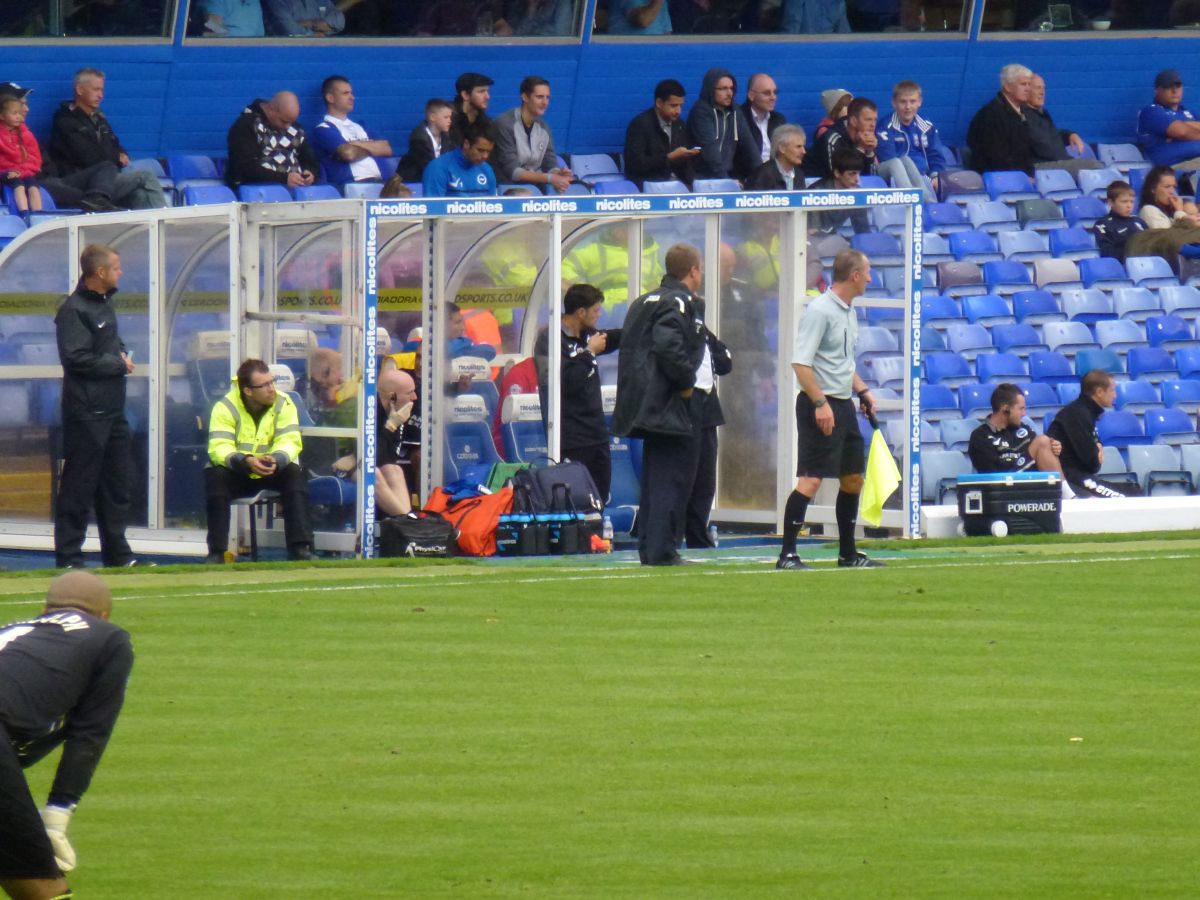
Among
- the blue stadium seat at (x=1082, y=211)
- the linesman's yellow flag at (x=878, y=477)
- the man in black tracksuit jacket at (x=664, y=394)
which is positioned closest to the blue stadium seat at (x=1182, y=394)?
the blue stadium seat at (x=1082, y=211)

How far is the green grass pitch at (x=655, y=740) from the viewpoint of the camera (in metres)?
7.61

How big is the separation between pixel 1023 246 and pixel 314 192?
7.62 metres

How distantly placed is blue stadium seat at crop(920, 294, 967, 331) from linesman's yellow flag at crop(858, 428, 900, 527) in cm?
618

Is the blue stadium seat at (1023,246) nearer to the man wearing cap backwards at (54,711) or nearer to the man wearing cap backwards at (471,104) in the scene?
the man wearing cap backwards at (471,104)

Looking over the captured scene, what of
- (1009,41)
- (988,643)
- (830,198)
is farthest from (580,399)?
(1009,41)

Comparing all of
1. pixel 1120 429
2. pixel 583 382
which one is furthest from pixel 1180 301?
pixel 583 382

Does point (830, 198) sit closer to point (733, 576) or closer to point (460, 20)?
point (733, 576)

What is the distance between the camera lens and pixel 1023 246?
A: 24906 mm

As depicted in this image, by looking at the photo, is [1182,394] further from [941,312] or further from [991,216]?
[991,216]

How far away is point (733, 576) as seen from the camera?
15.1 meters

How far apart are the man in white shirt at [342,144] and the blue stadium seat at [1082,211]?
25.4ft

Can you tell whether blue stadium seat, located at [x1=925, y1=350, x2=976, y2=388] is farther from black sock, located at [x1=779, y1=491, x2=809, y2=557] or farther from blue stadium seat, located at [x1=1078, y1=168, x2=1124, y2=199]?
black sock, located at [x1=779, y1=491, x2=809, y2=557]

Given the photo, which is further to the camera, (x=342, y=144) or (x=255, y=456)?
(x=342, y=144)

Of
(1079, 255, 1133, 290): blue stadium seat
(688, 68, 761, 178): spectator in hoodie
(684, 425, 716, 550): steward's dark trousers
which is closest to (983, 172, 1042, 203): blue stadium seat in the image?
(1079, 255, 1133, 290): blue stadium seat
